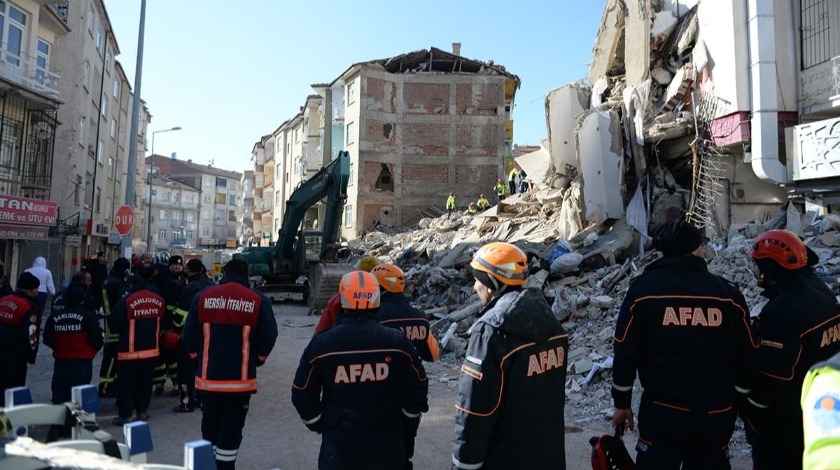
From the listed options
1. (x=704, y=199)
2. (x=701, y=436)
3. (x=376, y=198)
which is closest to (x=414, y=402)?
(x=701, y=436)

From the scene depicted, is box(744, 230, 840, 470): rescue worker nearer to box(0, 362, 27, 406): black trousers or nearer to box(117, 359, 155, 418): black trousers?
box(117, 359, 155, 418): black trousers

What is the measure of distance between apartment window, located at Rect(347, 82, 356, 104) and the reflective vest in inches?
1392

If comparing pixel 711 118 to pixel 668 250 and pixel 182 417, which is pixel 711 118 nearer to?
pixel 668 250

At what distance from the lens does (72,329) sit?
5711 mm

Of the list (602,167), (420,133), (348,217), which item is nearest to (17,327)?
(602,167)

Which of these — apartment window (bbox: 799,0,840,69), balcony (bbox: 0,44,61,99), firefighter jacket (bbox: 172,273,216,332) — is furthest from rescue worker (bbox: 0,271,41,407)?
apartment window (bbox: 799,0,840,69)

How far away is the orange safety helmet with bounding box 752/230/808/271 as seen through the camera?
349cm

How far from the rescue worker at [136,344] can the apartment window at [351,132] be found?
29.7 meters

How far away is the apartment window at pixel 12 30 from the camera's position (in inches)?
637

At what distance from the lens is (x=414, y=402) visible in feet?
Answer: 10.0

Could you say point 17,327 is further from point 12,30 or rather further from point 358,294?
point 12,30

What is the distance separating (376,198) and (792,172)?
25.6m

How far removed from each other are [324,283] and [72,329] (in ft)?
31.8

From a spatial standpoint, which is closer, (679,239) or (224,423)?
(679,239)
